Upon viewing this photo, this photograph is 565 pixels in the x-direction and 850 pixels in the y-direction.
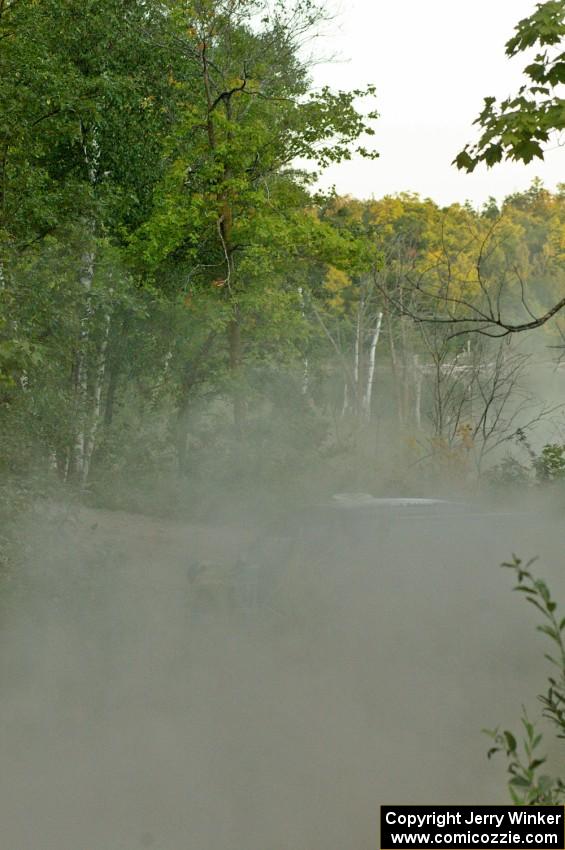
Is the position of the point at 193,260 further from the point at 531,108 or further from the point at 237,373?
the point at 531,108

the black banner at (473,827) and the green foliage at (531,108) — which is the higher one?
the green foliage at (531,108)

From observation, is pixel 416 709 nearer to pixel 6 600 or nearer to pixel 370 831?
pixel 370 831

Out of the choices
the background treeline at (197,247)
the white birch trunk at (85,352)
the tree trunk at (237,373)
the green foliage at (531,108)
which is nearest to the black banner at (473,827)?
the green foliage at (531,108)

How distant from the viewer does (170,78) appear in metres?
26.6

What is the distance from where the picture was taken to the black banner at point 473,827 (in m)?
3.59

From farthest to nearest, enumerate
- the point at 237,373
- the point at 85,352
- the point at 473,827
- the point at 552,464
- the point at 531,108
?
the point at 237,373 < the point at 85,352 < the point at 552,464 < the point at 531,108 < the point at 473,827

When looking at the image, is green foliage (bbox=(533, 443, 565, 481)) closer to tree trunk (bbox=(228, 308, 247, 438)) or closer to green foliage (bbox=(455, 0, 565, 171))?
tree trunk (bbox=(228, 308, 247, 438))

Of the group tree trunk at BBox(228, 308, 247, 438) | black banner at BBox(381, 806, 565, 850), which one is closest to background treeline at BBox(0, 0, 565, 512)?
tree trunk at BBox(228, 308, 247, 438)

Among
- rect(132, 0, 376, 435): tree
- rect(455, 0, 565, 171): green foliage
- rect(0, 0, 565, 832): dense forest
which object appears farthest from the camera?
rect(132, 0, 376, 435): tree

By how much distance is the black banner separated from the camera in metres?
3.59

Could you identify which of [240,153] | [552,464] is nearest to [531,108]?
[552,464]

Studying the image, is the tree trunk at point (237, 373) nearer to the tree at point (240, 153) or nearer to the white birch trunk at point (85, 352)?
the tree at point (240, 153)

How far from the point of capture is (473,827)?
4156 mm

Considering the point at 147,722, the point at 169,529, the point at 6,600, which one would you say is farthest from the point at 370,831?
the point at 169,529
